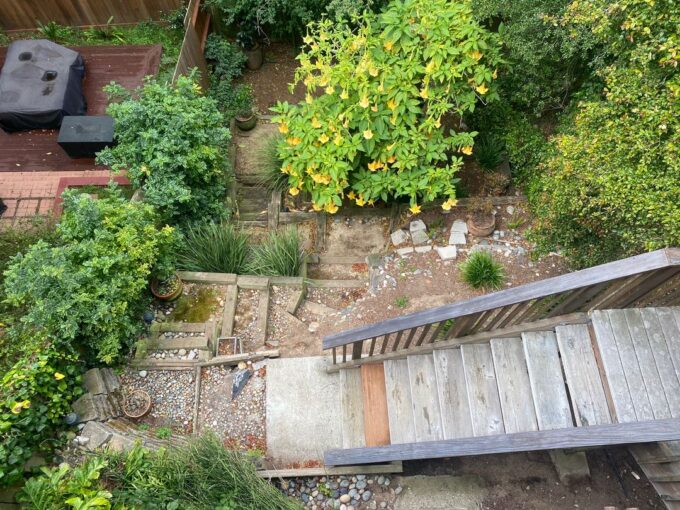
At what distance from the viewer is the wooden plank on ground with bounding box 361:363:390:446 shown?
430 cm

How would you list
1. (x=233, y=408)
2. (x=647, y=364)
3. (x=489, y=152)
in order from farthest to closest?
(x=489, y=152) < (x=233, y=408) < (x=647, y=364)

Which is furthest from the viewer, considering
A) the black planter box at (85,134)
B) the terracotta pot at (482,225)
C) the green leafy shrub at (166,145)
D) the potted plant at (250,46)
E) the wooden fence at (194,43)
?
the potted plant at (250,46)

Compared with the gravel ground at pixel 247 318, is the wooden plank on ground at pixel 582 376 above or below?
below

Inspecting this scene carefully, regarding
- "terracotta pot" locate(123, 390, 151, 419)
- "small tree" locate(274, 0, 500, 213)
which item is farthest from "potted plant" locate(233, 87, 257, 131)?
"terracotta pot" locate(123, 390, 151, 419)

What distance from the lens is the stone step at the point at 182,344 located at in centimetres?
486

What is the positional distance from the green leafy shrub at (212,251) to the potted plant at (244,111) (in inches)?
114

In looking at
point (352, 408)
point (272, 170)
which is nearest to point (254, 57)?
point (272, 170)

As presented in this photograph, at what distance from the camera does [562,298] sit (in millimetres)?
3703

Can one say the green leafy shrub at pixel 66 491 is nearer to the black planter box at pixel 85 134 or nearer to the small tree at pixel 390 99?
the small tree at pixel 390 99

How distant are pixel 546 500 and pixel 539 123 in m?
4.95

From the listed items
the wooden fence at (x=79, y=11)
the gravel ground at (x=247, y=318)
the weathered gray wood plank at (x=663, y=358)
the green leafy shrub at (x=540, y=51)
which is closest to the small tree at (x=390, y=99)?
the green leafy shrub at (x=540, y=51)

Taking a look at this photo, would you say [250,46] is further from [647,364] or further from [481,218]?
[647,364]

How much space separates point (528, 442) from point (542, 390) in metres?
0.78

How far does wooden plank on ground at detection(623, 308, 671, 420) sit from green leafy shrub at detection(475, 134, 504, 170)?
3.51 metres
